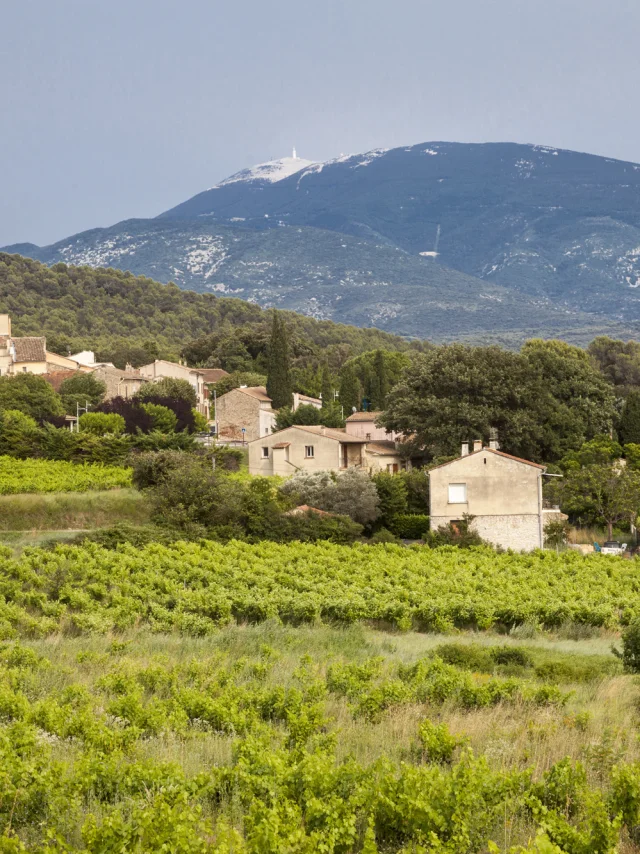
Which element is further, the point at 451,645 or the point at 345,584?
the point at 345,584

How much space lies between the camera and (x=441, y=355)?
56.0 meters

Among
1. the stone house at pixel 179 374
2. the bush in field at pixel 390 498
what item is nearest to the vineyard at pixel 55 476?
the bush in field at pixel 390 498

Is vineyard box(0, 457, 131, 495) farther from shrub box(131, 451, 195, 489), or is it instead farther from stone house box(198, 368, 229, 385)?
stone house box(198, 368, 229, 385)

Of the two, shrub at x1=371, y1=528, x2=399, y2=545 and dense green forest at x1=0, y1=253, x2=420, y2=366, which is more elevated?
dense green forest at x1=0, y1=253, x2=420, y2=366

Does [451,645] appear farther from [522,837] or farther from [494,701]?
[522,837]

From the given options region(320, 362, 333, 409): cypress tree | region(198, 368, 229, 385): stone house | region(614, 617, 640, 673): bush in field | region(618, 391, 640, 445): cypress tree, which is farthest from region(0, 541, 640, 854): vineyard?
region(198, 368, 229, 385): stone house

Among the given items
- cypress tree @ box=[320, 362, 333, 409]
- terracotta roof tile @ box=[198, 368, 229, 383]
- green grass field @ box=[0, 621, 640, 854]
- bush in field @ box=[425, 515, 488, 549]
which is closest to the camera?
green grass field @ box=[0, 621, 640, 854]

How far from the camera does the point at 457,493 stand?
42750 millimetres

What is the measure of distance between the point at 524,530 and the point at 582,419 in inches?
647

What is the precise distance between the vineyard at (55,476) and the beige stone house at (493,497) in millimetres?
13621

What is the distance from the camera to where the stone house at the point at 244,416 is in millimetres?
70688

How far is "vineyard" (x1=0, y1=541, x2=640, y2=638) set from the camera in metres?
23.3

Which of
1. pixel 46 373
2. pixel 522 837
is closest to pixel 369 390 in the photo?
pixel 46 373

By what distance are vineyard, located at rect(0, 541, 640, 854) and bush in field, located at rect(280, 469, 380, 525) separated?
18141mm
